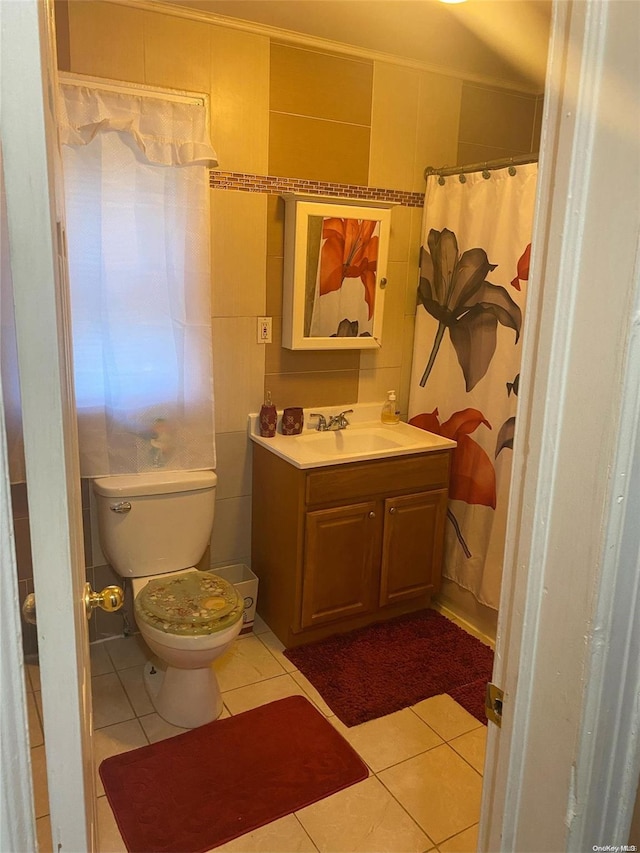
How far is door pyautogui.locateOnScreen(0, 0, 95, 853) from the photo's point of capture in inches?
24.6

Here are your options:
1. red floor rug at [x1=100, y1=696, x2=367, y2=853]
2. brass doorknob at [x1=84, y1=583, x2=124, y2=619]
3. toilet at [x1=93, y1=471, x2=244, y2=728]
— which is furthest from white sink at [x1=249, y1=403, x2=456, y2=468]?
brass doorknob at [x1=84, y1=583, x2=124, y2=619]

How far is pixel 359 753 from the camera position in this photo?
7.34 feet

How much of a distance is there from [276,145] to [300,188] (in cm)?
20

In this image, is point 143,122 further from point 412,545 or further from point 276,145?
point 412,545

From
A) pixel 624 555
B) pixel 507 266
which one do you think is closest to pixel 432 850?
pixel 624 555

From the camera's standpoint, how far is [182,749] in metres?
2.23

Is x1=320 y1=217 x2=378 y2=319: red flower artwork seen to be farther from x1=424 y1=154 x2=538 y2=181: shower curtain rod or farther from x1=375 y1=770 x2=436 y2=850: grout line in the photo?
x1=375 y1=770 x2=436 y2=850: grout line

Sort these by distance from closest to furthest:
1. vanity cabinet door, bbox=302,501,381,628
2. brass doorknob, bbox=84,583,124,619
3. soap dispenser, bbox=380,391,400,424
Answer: brass doorknob, bbox=84,583,124,619 < vanity cabinet door, bbox=302,501,381,628 < soap dispenser, bbox=380,391,400,424

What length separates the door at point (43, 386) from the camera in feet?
2.05

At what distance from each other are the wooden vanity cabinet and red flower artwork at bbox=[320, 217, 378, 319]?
31.9 inches

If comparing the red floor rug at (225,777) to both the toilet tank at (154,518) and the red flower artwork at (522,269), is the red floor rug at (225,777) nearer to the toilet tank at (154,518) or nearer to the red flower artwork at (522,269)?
the toilet tank at (154,518)

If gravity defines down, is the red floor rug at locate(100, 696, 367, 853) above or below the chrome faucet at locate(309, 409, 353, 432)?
below

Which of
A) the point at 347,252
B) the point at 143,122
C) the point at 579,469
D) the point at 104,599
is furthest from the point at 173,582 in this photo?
the point at 579,469

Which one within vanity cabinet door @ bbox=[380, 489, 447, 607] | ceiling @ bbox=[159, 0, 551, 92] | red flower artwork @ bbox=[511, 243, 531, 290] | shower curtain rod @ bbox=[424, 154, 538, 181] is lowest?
vanity cabinet door @ bbox=[380, 489, 447, 607]
